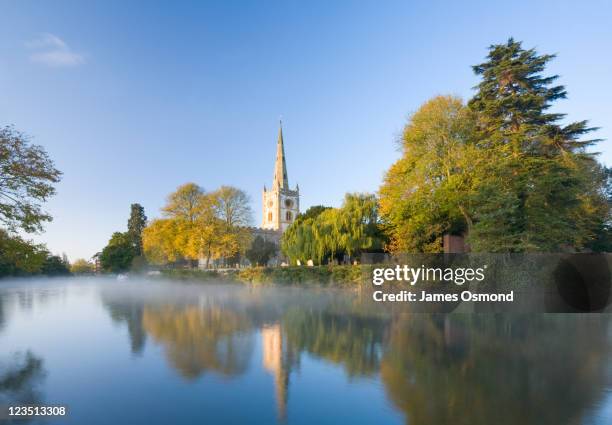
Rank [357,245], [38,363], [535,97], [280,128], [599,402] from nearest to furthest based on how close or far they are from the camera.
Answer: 1. [599,402]
2. [38,363]
3. [535,97]
4. [357,245]
5. [280,128]

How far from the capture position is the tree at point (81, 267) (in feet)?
463

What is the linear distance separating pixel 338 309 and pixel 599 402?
16.9 m

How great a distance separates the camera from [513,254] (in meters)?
23.7

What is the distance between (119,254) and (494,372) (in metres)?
89.9

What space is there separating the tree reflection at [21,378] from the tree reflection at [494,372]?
8.27 meters

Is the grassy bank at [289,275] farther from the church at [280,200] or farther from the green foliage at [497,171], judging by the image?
the church at [280,200]

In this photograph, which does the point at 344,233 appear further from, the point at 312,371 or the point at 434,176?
the point at 312,371

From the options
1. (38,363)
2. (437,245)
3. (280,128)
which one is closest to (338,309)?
(437,245)

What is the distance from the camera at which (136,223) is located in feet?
301

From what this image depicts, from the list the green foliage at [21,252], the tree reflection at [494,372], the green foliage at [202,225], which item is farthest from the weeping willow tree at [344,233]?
the green foliage at [21,252]

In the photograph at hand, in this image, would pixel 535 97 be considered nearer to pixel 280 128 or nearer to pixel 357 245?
pixel 357 245

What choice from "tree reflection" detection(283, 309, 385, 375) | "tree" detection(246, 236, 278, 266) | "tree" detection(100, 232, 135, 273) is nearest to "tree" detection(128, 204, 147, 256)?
"tree" detection(100, 232, 135, 273)

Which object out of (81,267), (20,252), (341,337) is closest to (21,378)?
(20,252)

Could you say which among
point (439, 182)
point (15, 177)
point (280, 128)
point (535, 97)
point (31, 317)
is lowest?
point (31, 317)
